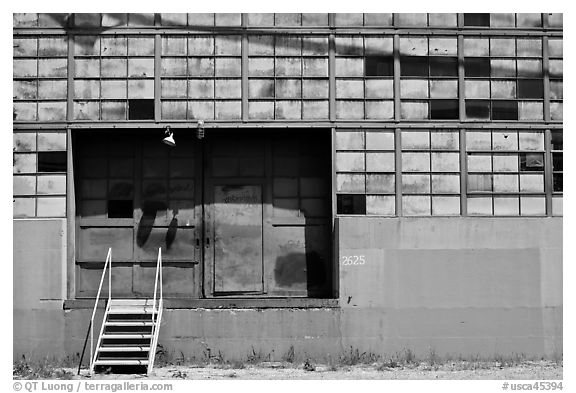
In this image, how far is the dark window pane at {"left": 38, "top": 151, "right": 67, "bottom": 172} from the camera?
48.0 feet

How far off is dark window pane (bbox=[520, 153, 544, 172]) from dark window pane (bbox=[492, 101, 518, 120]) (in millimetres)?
643

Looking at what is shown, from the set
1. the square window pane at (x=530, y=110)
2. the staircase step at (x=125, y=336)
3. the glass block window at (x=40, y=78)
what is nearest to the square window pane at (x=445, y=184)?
the square window pane at (x=530, y=110)

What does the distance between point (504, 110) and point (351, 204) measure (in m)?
2.90

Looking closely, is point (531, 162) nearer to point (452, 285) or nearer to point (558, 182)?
point (558, 182)

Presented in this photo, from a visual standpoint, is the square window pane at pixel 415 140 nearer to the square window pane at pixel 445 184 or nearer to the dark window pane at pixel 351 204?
the square window pane at pixel 445 184

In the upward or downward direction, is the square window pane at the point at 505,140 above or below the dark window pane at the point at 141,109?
below

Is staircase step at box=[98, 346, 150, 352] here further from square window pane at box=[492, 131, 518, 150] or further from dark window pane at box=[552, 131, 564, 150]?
dark window pane at box=[552, 131, 564, 150]

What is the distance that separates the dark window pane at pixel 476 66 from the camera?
48.5ft

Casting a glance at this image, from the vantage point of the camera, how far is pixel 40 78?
14.7m

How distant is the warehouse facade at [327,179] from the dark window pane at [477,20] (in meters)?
0.02

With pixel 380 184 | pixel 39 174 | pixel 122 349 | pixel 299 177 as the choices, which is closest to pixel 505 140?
pixel 380 184

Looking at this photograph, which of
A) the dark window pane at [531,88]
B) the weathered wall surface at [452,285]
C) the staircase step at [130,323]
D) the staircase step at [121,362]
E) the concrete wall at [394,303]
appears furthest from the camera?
the dark window pane at [531,88]

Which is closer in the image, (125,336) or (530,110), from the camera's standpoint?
(125,336)

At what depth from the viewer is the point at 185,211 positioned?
1515 centimetres
